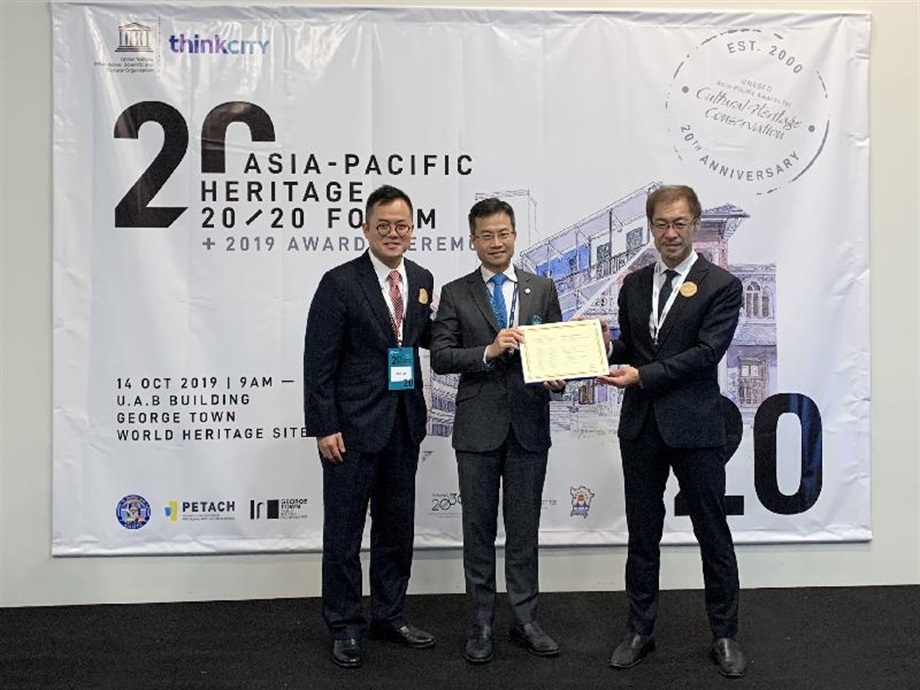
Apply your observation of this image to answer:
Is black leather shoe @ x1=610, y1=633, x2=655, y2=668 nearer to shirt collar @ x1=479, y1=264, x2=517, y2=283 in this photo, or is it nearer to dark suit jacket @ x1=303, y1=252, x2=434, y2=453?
dark suit jacket @ x1=303, y1=252, x2=434, y2=453

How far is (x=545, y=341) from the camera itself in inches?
116

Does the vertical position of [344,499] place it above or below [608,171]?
below

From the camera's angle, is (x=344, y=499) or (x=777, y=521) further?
(x=777, y=521)

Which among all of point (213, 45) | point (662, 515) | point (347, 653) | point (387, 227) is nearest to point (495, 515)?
point (662, 515)

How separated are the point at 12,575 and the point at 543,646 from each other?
92.3 inches

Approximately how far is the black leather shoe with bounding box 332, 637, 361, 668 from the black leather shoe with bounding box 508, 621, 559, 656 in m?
0.59

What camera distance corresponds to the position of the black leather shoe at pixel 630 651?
9.96 feet

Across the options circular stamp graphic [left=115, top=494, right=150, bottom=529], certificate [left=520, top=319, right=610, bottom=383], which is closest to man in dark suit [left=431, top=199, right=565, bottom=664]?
certificate [left=520, top=319, right=610, bottom=383]

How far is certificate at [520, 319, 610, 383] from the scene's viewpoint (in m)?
2.90

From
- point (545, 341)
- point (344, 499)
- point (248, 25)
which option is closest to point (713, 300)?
point (545, 341)

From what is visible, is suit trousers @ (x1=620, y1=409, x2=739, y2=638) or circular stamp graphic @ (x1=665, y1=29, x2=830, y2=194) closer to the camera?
suit trousers @ (x1=620, y1=409, x2=739, y2=638)

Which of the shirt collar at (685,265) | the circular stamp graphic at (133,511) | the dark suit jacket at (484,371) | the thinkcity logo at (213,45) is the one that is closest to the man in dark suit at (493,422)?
the dark suit jacket at (484,371)

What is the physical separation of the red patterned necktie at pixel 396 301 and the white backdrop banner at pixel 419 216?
73cm

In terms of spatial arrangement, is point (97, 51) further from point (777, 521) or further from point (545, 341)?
point (777, 521)
